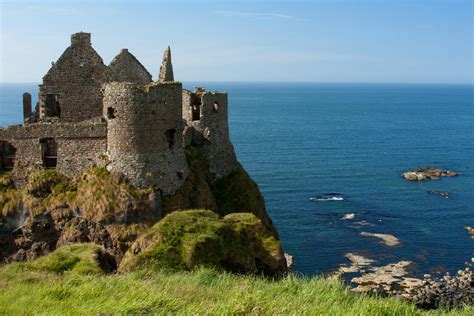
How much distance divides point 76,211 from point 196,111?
12.3m

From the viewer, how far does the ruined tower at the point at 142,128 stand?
3095cm

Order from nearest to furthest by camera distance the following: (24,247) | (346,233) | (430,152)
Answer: (24,247) < (346,233) < (430,152)

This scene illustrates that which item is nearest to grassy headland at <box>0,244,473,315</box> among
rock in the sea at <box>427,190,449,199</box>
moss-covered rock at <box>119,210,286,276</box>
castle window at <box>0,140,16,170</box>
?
moss-covered rock at <box>119,210,286,276</box>

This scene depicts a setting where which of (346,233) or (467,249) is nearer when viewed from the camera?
(467,249)

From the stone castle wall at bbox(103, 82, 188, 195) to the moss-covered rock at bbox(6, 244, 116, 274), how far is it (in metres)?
8.66

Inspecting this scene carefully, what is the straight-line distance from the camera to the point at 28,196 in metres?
32.4

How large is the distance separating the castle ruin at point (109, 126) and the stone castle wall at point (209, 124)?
7 cm

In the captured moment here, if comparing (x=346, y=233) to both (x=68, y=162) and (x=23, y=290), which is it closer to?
(x=68, y=162)

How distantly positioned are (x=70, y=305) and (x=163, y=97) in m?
20.4

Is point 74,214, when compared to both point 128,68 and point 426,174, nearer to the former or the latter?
point 128,68

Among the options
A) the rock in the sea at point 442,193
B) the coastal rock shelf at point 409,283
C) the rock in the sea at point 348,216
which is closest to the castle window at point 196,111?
the coastal rock shelf at point 409,283

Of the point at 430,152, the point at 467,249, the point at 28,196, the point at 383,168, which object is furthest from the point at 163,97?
the point at 430,152

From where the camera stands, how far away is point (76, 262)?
21469 mm

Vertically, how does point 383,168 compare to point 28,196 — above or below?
below
